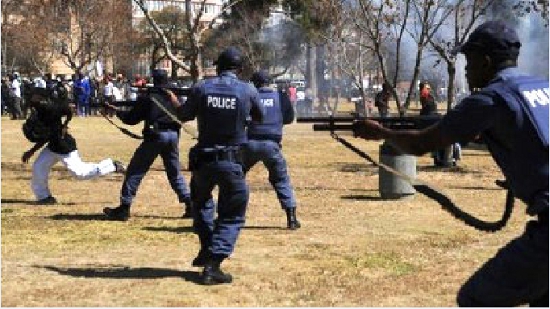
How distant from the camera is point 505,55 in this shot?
4.08m

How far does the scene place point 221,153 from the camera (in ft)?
22.0

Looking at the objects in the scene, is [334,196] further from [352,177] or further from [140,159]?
[140,159]

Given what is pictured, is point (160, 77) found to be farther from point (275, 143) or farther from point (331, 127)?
point (331, 127)

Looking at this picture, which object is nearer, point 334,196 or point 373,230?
point 373,230

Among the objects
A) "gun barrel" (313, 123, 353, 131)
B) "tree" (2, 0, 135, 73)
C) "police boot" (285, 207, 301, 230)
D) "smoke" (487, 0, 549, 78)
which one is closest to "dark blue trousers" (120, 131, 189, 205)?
"police boot" (285, 207, 301, 230)

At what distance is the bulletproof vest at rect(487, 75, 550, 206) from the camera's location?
12.6 ft

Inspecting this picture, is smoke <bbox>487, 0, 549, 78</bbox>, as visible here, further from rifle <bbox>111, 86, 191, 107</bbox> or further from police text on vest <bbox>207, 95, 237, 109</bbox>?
police text on vest <bbox>207, 95, 237, 109</bbox>

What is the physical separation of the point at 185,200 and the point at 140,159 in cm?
70

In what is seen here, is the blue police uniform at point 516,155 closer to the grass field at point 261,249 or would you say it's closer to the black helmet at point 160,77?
the grass field at point 261,249

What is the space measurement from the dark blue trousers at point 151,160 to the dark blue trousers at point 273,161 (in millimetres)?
1119

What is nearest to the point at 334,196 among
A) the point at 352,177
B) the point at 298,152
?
the point at 352,177

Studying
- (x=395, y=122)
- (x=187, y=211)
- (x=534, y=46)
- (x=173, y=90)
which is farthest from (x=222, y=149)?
(x=534, y=46)

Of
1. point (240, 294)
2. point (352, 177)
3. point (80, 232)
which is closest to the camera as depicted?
point (240, 294)

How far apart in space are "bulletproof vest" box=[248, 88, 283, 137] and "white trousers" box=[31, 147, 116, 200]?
2.84 meters
